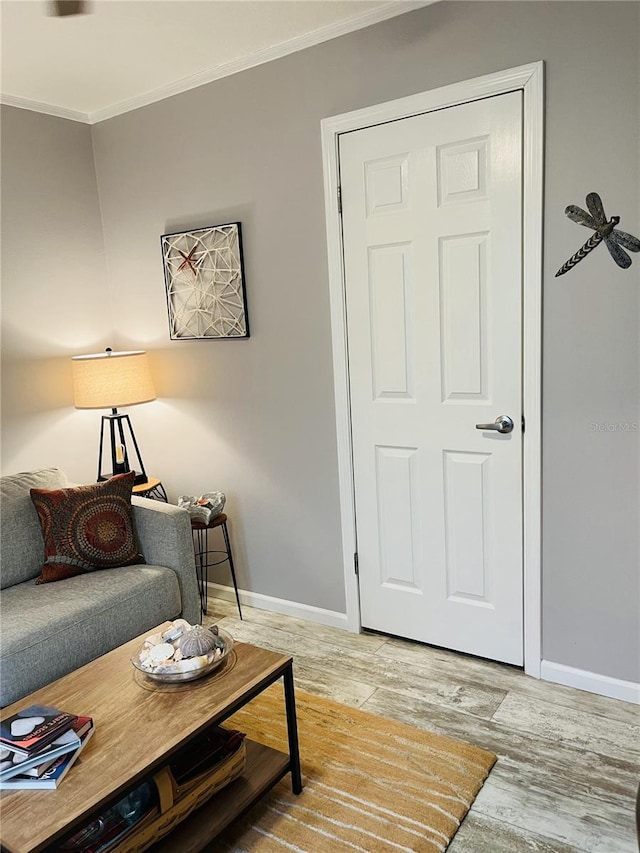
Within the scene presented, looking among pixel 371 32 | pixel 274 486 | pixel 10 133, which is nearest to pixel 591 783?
pixel 274 486

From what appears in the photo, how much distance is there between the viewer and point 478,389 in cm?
255

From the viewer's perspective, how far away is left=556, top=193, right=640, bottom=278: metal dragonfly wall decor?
216 centimetres

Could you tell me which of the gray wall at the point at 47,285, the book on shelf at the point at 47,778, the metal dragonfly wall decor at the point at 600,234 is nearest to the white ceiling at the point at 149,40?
the gray wall at the point at 47,285

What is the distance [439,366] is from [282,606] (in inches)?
56.3

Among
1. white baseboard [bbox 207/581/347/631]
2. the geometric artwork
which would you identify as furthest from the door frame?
the geometric artwork

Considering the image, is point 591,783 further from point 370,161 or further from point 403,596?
point 370,161

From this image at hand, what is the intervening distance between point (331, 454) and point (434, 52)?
63.1 inches

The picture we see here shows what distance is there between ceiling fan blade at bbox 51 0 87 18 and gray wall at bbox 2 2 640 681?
78 centimetres

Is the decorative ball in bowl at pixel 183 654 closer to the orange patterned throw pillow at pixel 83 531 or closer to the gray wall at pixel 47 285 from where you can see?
the orange patterned throw pillow at pixel 83 531

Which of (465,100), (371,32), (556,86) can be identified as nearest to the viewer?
(556,86)

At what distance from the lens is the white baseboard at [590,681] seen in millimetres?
2395

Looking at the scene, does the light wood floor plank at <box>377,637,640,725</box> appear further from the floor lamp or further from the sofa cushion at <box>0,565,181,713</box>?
the floor lamp

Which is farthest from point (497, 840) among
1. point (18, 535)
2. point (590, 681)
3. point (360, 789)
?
point (18, 535)

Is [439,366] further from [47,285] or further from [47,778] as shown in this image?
[47,285]
